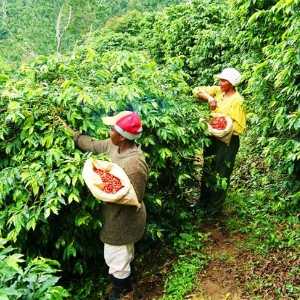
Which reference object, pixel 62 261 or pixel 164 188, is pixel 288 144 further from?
pixel 62 261

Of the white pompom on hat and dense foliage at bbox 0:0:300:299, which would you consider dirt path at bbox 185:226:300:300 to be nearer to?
dense foliage at bbox 0:0:300:299

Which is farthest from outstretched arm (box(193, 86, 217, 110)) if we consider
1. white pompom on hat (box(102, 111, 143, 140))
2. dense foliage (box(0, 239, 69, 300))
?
dense foliage (box(0, 239, 69, 300))

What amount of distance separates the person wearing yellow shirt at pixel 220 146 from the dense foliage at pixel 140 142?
0.18 meters

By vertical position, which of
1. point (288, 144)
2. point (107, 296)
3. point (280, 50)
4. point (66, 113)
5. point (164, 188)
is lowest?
point (107, 296)

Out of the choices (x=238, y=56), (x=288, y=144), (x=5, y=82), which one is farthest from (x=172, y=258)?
(x=238, y=56)

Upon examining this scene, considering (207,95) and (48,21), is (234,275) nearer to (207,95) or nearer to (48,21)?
(207,95)

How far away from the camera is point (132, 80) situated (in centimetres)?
512

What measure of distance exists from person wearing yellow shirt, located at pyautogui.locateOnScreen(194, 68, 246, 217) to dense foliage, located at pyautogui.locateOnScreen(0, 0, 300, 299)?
18 centimetres

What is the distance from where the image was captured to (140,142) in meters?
4.84

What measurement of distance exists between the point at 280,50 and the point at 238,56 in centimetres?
380

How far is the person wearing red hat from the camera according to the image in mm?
4059

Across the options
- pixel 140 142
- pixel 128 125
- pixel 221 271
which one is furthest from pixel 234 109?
pixel 128 125

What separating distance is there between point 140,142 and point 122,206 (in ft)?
2.98

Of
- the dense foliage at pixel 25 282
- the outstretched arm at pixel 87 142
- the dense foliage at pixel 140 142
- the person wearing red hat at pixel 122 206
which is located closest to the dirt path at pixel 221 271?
the dense foliage at pixel 140 142
